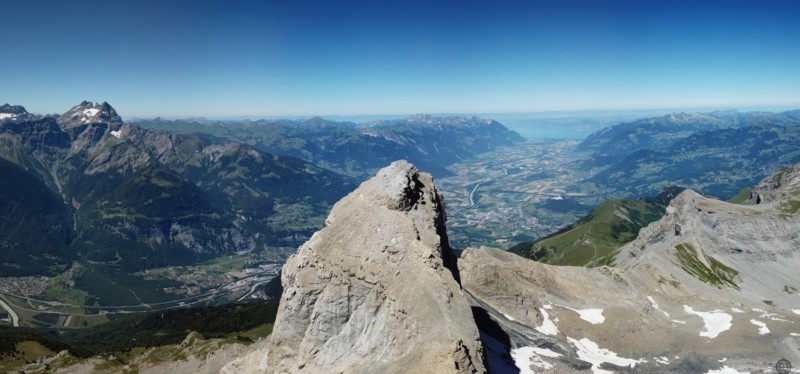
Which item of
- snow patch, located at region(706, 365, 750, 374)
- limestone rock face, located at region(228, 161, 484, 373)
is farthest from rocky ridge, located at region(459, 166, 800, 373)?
limestone rock face, located at region(228, 161, 484, 373)

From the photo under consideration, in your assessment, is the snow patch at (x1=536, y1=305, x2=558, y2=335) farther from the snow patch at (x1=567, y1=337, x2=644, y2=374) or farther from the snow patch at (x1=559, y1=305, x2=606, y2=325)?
the snow patch at (x1=559, y1=305, x2=606, y2=325)

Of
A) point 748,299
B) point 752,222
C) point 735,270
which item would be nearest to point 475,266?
point 748,299

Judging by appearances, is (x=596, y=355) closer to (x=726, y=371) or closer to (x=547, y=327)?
(x=547, y=327)

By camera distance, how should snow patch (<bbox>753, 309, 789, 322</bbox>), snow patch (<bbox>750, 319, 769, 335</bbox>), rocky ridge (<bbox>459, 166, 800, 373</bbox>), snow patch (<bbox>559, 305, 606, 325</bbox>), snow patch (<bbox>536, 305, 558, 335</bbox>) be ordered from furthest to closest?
snow patch (<bbox>753, 309, 789, 322</bbox>)
snow patch (<bbox>750, 319, 769, 335</bbox>)
snow patch (<bbox>559, 305, 606, 325</bbox>)
snow patch (<bbox>536, 305, 558, 335</bbox>)
rocky ridge (<bbox>459, 166, 800, 373</bbox>)

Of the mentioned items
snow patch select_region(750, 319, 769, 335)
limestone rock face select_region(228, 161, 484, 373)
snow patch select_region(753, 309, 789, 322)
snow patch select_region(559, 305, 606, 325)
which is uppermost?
limestone rock face select_region(228, 161, 484, 373)

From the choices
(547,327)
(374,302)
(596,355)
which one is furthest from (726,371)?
(374,302)

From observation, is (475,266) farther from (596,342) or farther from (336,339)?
(336,339)
